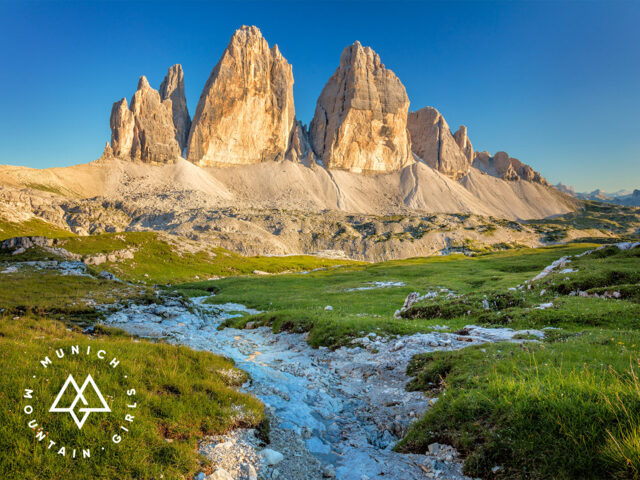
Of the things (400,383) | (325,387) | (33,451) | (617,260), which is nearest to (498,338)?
(400,383)

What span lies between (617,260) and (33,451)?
131 ft

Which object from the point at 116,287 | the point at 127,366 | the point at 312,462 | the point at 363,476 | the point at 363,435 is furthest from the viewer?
the point at 116,287

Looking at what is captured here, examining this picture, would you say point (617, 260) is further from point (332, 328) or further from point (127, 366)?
point (127, 366)

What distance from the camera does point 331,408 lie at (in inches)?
376

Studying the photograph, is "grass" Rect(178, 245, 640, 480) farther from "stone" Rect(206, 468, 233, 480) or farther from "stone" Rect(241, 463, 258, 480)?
"stone" Rect(206, 468, 233, 480)

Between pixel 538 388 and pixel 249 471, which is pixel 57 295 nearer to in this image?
pixel 249 471

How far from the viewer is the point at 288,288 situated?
47469mm

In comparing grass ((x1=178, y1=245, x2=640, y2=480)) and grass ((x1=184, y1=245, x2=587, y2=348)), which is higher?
grass ((x1=178, y1=245, x2=640, y2=480))

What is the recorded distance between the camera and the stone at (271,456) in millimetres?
6293

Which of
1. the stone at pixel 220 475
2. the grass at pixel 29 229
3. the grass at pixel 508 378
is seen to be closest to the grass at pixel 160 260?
the grass at pixel 29 229

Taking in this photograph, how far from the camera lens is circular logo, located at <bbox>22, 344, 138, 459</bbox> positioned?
16.3ft

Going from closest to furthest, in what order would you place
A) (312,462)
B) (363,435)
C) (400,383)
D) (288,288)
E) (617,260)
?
(312,462) → (363,435) → (400,383) → (617,260) → (288,288)

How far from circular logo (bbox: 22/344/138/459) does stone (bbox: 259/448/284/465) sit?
2695mm

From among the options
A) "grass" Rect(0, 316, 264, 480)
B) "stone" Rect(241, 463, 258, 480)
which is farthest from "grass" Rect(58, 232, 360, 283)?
"stone" Rect(241, 463, 258, 480)
